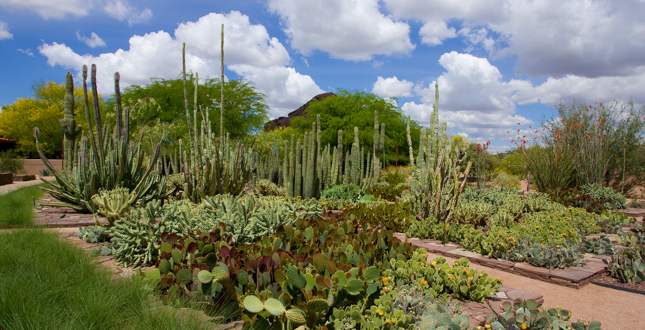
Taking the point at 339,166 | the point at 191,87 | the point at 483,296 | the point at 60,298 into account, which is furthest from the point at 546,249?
the point at 191,87

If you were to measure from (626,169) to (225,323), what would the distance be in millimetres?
13052

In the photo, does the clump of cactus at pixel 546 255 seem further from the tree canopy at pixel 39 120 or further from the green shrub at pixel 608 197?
the tree canopy at pixel 39 120

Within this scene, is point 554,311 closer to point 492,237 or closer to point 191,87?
point 492,237

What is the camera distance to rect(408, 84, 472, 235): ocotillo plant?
5.25m

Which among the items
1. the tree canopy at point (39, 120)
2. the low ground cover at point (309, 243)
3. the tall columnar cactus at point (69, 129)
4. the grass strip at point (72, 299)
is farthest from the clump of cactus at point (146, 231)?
the tree canopy at point (39, 120)

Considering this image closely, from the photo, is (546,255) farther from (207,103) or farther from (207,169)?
(207,103)

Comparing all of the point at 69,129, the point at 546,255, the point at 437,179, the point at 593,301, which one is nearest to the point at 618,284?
the point at 546,255

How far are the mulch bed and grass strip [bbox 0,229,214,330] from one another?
350 centimetres

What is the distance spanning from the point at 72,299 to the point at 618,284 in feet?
14.6

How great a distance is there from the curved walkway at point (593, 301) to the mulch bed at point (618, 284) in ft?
0.26

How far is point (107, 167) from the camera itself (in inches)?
237

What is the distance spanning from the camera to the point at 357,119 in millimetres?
23719

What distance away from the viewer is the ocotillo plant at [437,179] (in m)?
5.25

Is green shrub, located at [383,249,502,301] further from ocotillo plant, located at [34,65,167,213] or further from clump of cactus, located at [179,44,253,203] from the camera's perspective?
ocotillo plant, located at [34,65,167,213]
